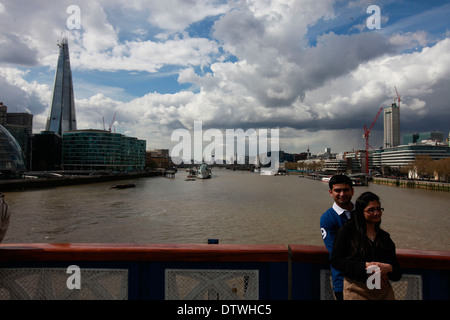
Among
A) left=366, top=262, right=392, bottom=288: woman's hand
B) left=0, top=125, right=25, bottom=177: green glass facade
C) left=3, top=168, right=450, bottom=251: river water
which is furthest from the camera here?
left=0, top=125, right=25, bottom=177: green glass facade

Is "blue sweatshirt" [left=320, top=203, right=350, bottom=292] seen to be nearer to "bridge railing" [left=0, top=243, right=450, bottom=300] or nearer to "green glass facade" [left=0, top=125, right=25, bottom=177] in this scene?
"bridge railing" [left=0, top=243, right=450, bottom=300]

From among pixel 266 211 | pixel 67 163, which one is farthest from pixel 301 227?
pixel 67 163

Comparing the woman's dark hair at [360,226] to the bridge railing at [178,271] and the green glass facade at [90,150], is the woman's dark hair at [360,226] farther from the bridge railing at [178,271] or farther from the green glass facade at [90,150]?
the green glass facade at [90,150]

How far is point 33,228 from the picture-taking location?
21.2 meters

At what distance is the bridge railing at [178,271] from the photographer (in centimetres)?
267

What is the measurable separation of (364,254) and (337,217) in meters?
0.65

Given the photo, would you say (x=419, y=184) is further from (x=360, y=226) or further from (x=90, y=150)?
(x=90, y=150)

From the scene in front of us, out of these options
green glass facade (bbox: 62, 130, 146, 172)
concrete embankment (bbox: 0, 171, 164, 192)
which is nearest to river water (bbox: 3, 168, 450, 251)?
concrete embankment (bbox: 0, 171, 164, 192)

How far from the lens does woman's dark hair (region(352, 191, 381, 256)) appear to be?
2496 millimetres

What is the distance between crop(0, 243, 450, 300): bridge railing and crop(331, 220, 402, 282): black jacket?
0.90 ft

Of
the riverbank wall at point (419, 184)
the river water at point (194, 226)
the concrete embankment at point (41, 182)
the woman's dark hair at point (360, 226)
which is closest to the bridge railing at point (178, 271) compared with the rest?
the woman's dark hair at point (360, 226)

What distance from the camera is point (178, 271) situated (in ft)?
8.93

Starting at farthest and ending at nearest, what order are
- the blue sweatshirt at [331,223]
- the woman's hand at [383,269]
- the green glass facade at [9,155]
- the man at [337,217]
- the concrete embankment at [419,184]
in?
the green glass facade at [9,155] < the concrete embankment at [419,184] < the blue sweatshirt at [331,223] < the man at [337,217] < the woman's hand at [383,269]

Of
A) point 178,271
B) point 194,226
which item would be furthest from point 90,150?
point 178,271
